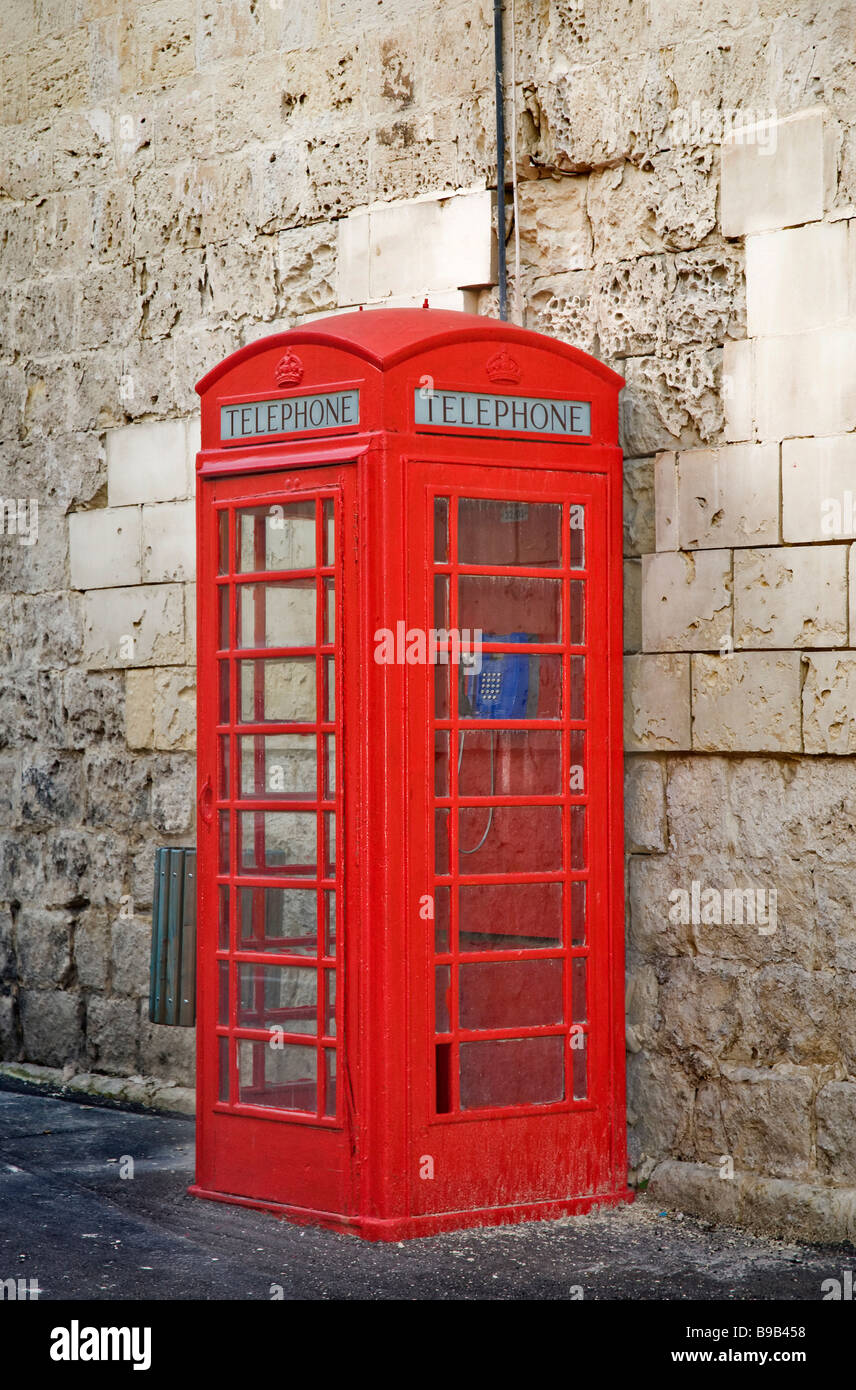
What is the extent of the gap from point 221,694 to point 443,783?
827 millimetres

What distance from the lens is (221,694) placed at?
5723 mm

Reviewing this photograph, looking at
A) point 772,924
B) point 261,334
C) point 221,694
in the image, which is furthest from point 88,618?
point 772,924

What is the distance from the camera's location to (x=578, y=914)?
5598 millimetres

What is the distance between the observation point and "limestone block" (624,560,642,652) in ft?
19.3

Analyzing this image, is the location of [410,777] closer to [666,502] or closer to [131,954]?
[666,502]

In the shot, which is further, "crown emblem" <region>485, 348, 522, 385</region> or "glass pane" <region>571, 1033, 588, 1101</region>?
"glass pane" <region>571, 1033, 588, 1101</region>

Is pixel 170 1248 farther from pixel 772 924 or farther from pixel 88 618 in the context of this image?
pixel 88 618

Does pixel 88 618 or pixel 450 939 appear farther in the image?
pixel 88 618

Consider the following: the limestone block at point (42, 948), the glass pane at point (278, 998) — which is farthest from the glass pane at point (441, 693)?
the limestone block at point (42, 948)

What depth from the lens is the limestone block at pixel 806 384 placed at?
535 cm

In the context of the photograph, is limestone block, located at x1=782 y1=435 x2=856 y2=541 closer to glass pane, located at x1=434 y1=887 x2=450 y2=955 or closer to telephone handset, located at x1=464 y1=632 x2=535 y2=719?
telephone handset, located at x1=464 y1=632 x2=535 y2=719

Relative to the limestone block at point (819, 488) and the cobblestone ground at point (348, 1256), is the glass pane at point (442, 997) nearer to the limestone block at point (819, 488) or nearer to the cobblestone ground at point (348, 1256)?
the cobblestone ground at point (348, 1256)

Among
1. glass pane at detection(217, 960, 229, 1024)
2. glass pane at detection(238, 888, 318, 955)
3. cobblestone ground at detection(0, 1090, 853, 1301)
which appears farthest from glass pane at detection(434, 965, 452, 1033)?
glass pane at detection(217, 960, 229, 1024)

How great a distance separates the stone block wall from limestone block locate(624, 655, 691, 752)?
0.01 m
